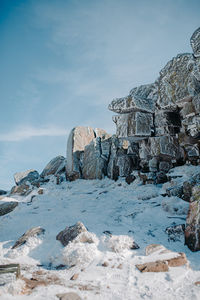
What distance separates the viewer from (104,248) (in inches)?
227

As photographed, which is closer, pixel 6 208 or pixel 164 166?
pixel 6 208

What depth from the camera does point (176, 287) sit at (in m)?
3.80

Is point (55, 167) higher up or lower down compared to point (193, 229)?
higher up

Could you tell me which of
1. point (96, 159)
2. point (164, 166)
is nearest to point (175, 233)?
point (164, 166)

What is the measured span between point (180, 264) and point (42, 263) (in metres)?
3.45

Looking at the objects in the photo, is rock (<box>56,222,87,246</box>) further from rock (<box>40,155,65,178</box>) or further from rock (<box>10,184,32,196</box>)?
rock (<box>40,155,65,178</box>)

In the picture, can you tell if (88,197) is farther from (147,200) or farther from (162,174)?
(162,174)

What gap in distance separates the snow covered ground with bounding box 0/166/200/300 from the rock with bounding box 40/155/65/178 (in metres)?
7.22

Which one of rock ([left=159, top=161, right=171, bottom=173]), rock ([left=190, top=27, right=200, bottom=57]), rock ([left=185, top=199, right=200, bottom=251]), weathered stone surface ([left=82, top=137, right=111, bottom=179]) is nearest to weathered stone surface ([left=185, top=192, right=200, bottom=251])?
rock ([left=185, top=199, right=200, bottom=251])

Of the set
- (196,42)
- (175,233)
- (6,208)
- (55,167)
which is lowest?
(6,208)

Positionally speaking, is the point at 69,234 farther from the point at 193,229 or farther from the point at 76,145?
the point at 76,145

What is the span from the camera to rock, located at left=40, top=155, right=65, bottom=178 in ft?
63.6

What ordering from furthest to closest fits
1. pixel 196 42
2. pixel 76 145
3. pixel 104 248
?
pixel 76 145
pixel 196 42
pixel 104 248

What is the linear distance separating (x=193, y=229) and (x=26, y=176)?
720 inches
